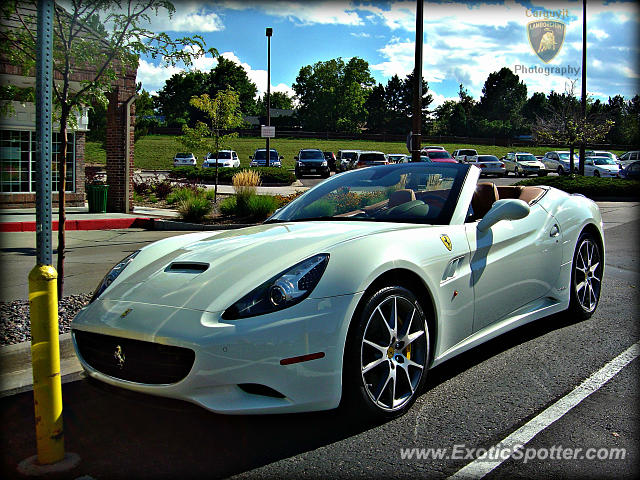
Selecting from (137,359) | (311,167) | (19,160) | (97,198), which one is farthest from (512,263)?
(311,167)

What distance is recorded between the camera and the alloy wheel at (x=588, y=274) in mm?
5355

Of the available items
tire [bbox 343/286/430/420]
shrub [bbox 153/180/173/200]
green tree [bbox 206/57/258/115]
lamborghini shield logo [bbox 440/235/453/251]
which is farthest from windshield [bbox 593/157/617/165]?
green tree [bbox 206/57/258/115]

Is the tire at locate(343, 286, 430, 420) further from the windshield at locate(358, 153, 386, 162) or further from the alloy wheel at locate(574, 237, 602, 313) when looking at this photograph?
the windshield at locate(358, 153, 386, 162)

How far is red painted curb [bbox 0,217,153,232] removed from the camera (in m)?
13.7

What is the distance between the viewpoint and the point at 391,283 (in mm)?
3449

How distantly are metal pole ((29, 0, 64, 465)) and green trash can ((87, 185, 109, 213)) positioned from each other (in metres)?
14.7

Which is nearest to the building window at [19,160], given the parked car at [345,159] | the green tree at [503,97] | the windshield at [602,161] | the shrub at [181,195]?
the shrub at [181,195]

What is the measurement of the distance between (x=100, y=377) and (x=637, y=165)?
111 ft

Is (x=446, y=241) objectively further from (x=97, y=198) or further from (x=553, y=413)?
(x=97, y=198)

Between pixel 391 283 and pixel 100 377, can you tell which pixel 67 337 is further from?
pixel 391 283

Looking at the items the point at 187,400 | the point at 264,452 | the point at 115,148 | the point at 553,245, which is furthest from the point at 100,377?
the point at 115,148

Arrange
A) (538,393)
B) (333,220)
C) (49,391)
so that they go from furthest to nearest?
(333,220), (538,393), (49,391)

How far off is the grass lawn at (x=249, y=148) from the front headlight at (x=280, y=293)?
1865 inches

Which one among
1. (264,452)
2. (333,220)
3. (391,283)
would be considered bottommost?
(264,452)
